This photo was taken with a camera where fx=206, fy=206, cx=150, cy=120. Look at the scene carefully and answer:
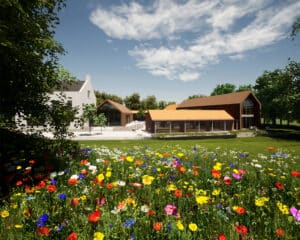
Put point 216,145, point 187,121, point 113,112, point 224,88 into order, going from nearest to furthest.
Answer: point 216,145 → point 187,121 → point 113,112 → point 224,88

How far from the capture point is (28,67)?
216 inches

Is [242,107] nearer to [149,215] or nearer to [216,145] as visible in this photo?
[216,145]

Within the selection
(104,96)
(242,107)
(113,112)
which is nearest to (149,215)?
(242,107)

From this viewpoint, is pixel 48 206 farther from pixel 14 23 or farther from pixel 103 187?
pixel 14 23

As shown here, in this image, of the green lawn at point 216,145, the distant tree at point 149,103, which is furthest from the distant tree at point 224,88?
the green lawn at point 216,145

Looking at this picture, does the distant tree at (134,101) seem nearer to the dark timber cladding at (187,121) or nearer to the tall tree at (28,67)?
the dark timber cladding at (187,121)

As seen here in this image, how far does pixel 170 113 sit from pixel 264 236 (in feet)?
122

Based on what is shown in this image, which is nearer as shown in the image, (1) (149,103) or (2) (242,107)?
(2) (242,107)

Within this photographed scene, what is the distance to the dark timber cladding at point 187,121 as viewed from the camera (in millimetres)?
37438

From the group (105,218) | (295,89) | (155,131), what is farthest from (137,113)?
(105,218)

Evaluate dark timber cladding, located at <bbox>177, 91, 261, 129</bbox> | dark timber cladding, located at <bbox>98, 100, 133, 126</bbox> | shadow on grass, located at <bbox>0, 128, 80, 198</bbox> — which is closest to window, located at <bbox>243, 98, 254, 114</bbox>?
dark timber cladding, located at <bbox>177, 91, 261, 129</bbox>

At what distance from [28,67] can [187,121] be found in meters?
36.0

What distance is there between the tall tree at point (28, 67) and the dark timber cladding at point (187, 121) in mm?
30080

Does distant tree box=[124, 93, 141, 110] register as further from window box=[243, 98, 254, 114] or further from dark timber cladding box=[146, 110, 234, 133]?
window box=[243, 98, 254, 114]
